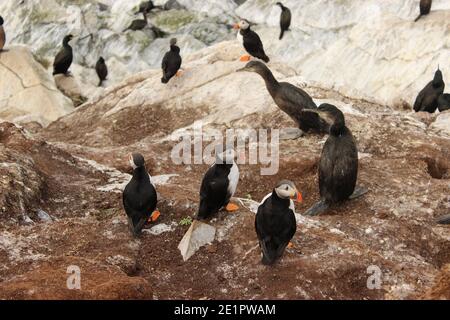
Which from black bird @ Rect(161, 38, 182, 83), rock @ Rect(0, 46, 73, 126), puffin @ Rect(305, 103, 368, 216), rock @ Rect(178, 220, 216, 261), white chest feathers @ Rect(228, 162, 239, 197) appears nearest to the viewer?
rock @ Rect(178, 220, 216, 261)

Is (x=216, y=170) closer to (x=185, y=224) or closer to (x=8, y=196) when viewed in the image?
(x=185, y=224)

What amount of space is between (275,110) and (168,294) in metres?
9.13

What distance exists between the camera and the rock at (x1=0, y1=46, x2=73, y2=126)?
2259 cm

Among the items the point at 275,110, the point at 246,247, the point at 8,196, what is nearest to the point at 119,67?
the point at 275,110

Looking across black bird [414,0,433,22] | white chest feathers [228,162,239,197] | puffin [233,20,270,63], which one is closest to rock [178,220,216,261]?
white chest feathers [228,162,239,197]

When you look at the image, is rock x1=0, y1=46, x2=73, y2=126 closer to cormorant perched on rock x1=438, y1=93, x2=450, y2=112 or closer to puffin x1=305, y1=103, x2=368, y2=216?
cormorant perched on rock x1=438, y1=93, x2=450, y2=112

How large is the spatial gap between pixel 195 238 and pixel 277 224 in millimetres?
1455

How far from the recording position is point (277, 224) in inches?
312

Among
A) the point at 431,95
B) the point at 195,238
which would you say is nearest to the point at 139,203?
the point at 195,238

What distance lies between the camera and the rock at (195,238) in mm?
8768

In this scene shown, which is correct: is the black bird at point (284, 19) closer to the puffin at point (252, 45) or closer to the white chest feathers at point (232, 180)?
the puffin at point (252, 45)

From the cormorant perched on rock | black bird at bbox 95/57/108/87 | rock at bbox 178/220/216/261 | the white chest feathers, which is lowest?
black bird at bbox 95/57/108/87

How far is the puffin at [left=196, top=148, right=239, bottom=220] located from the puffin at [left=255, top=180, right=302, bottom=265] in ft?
4.18
